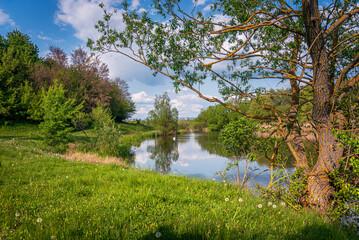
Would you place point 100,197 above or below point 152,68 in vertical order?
below

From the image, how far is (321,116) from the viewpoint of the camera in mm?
4461

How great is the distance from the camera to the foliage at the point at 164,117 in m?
54.7

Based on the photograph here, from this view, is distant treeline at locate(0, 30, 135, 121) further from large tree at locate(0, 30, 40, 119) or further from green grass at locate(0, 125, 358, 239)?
green grass at locate(0, 125, 358, 239)

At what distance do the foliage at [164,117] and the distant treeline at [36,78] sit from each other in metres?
19.5

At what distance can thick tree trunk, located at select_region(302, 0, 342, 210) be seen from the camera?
428cm

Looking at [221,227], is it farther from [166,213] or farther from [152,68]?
[152,68]

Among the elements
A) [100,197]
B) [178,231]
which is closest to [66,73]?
[100,197]

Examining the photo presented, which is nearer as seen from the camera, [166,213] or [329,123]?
[166,213]

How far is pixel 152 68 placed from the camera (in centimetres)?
601

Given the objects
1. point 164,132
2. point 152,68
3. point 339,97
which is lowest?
point 164,132

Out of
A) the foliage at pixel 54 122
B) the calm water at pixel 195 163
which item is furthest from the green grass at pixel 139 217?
the foliage at pixel 54 122

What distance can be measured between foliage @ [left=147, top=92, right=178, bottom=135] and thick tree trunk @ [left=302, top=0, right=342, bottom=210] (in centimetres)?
5048

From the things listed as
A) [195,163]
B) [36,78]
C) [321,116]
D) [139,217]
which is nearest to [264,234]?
[139,217]

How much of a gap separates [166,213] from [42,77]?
119ft
